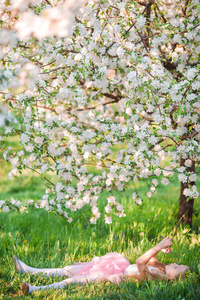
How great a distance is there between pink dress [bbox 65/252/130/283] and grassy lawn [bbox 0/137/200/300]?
0.13 m

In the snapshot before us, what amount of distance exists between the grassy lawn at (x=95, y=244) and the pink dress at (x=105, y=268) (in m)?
0.13

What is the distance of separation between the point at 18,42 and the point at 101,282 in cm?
289

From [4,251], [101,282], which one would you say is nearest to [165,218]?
[101,282]

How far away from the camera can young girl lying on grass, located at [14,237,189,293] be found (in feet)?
10.5

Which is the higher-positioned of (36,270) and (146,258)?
(146,258)

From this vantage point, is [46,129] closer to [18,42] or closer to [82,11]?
[18,42]

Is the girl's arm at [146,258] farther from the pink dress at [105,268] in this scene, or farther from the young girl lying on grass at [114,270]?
the pink dress at [105,268]

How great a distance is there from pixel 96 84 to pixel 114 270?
216 centimetres

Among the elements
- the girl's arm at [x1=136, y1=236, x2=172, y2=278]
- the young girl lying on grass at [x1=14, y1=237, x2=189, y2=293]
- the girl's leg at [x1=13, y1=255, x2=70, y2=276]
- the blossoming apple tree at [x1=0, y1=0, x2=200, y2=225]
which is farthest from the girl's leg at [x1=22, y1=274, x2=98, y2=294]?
the blossoming apple tree at [x1=0, y1=0, x2=200, y2=225]

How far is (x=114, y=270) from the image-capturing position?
3.46 meters

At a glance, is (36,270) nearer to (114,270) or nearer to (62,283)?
(62,283)

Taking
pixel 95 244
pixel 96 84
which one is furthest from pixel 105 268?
pixel 96 84

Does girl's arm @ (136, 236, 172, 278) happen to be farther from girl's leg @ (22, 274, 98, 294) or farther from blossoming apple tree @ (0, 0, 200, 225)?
blossoming apple tree @ (0, 0, 200, 225)

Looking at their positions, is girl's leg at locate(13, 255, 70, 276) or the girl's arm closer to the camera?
the girl's arm
